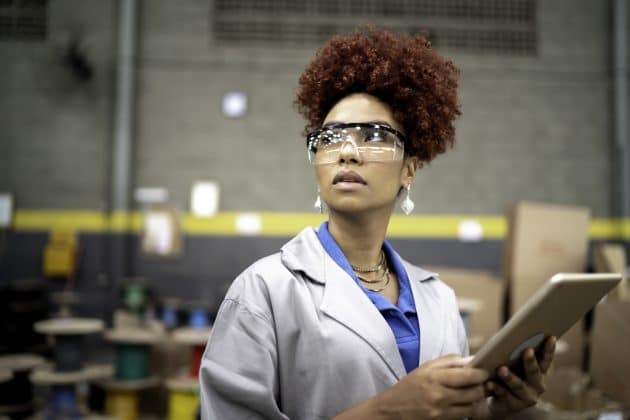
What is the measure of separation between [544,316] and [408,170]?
547 millimetres

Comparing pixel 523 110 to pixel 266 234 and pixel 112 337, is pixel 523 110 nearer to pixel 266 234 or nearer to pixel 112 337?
pixel 266 234

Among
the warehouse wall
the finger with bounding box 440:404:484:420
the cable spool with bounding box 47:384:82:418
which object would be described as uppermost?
the warehouse wall

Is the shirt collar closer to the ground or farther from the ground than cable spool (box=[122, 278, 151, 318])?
farther from the ground

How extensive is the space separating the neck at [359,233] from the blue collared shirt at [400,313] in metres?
0.03

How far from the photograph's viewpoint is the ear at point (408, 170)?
125 cm

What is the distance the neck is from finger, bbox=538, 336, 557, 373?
0.43m

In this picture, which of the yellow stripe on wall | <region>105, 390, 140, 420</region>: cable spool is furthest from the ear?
the yellow stripe on wall

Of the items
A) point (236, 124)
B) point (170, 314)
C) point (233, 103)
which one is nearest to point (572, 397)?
point (170, 314)

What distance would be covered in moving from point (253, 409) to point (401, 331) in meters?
0.38

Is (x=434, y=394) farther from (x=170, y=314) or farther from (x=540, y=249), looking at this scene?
(x=170, y=314)

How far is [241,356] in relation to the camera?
94 cm

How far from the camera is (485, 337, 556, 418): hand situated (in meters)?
0.96

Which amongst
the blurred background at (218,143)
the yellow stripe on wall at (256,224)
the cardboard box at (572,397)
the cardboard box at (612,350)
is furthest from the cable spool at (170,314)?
the cardboard box at (612,350)

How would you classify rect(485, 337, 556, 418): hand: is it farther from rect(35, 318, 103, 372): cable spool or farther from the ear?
rect(35, 318, 103, 372): cable spool
